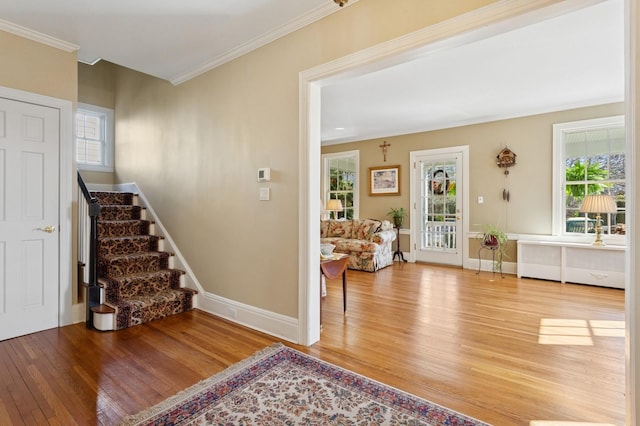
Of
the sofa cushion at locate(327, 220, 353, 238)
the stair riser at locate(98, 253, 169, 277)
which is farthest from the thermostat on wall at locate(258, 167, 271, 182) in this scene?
the sofa cushion at locate(327, 220, 353, 238)

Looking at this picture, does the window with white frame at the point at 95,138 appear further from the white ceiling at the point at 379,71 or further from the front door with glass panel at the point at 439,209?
the front door with glass panel at the point at 439,209

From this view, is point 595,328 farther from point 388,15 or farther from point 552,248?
point 388,15

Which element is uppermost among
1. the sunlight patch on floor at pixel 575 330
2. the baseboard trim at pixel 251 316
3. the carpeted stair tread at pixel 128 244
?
the carpeted stair tread at pixel 128 244

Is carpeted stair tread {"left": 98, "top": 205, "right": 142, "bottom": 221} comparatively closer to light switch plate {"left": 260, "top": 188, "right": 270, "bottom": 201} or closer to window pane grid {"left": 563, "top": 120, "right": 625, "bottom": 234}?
light switch plate {"left": 260, "top": 188, "right": 270, "bottom": 201}

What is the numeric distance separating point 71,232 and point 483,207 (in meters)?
5.94

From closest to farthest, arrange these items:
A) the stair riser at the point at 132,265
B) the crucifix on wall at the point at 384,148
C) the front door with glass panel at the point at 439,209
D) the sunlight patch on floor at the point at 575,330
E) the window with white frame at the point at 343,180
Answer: the sunlight patch on floor at the point at 575,330 → the stair riser at the point at 132,265 → the front door with glass panel at the point at 439,209 → the crucifix on wall at the point at 384,148 → the window with white frame at the point at 343,180

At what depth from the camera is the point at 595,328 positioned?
9.88ft

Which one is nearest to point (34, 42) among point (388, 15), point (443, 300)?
point (388, 15)

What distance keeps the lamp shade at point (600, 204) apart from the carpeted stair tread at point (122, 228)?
5940 millimetres

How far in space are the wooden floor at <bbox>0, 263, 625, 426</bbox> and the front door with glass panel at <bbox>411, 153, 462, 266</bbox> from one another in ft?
7.78

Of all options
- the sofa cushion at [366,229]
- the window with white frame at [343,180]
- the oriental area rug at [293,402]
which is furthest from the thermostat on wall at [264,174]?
the window with white frame at [343,180]

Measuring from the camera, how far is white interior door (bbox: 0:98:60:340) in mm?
2758

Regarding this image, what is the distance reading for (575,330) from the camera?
2957 millimetres

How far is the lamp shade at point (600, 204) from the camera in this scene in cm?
430
